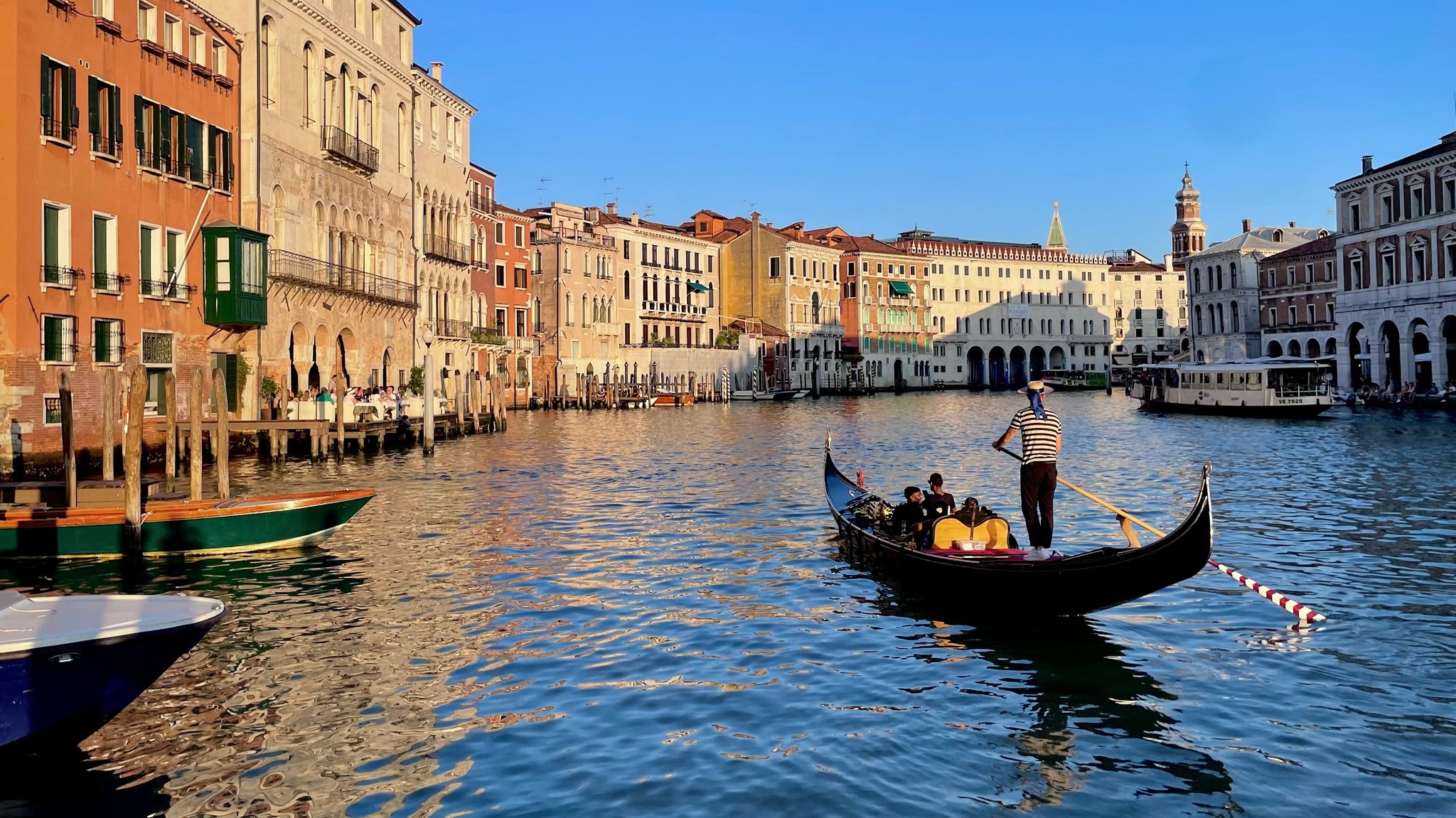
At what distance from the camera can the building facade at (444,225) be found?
38625 mm

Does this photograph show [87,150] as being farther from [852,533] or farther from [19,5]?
[852,533]

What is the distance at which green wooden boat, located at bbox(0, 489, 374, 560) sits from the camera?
38.8 ft

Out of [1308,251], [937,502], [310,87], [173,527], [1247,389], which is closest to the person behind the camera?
[937,502]

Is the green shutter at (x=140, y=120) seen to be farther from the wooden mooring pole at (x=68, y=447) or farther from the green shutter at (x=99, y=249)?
the wooden mooring pole at (x=68, y=447)

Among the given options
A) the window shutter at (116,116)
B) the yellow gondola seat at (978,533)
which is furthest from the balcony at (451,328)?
the yellow gondola seat at (978,533)

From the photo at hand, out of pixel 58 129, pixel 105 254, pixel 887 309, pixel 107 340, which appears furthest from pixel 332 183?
pixel 887 309

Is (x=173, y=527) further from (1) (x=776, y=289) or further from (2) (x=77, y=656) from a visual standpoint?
(1) (x=776, y=289)

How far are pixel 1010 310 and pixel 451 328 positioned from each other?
5979cm

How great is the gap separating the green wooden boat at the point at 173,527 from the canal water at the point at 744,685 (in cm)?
28

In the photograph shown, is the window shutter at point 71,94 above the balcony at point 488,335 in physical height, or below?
above

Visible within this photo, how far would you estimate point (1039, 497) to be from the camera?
10125mm

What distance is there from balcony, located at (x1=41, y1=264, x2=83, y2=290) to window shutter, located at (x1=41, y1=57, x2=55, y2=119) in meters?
2.18

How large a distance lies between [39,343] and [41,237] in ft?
5.15

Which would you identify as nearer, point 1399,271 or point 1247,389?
point 1247,389
